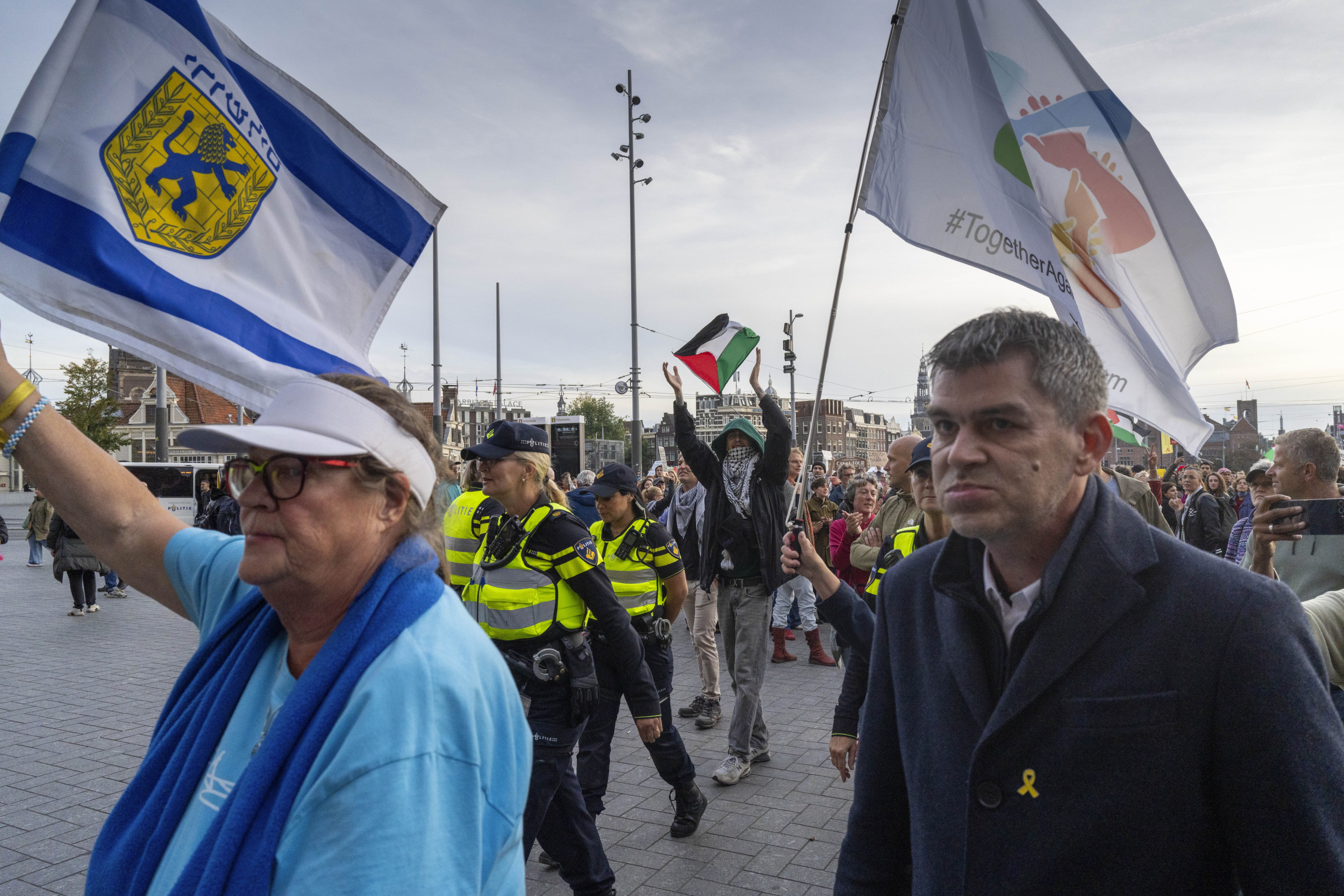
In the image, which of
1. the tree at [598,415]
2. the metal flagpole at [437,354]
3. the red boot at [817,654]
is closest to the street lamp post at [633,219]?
the metal flagpole at [437,354]

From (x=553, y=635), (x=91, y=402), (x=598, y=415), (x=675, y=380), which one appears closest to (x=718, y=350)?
(x=675, y=380)

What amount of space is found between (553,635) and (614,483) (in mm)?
2169

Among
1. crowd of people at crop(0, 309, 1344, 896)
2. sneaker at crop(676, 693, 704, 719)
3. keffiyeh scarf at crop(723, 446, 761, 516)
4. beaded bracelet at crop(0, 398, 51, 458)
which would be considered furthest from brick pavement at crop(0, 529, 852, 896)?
beaded bracelet at crop(0, 398, 51, 458)

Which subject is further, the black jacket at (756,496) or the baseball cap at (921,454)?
the black jacket at (756,496)

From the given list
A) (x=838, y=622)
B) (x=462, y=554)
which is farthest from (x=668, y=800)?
(x=838, y=622)

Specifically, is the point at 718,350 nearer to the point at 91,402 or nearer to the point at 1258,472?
→ the point at 1258,472

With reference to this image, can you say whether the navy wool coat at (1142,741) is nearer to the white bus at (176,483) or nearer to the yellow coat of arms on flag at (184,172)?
the yellow coat of arms on flag at (184,172)

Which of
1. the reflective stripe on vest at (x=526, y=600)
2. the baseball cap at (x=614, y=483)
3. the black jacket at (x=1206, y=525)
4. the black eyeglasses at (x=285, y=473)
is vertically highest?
the black eyeglasses at (x=285, y=473)

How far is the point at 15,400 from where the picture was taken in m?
1.98

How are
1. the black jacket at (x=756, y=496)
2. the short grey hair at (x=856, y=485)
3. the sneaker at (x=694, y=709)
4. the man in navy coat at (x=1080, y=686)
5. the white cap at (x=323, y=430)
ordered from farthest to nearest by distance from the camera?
the short grey hair at (x=856, y=485)
the sneaker at (x=694, y=709)
the black jacket at (x=756, y=496)
the white cap at (x=323, y=430)
the man in navy coat at (x=1080, y=686)

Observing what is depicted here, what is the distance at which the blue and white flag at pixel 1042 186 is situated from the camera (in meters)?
3.76

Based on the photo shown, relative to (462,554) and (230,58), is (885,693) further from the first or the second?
(462,554)

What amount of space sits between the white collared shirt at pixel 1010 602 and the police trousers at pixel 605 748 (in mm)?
2582

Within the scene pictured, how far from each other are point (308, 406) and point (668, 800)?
422 centimetres
